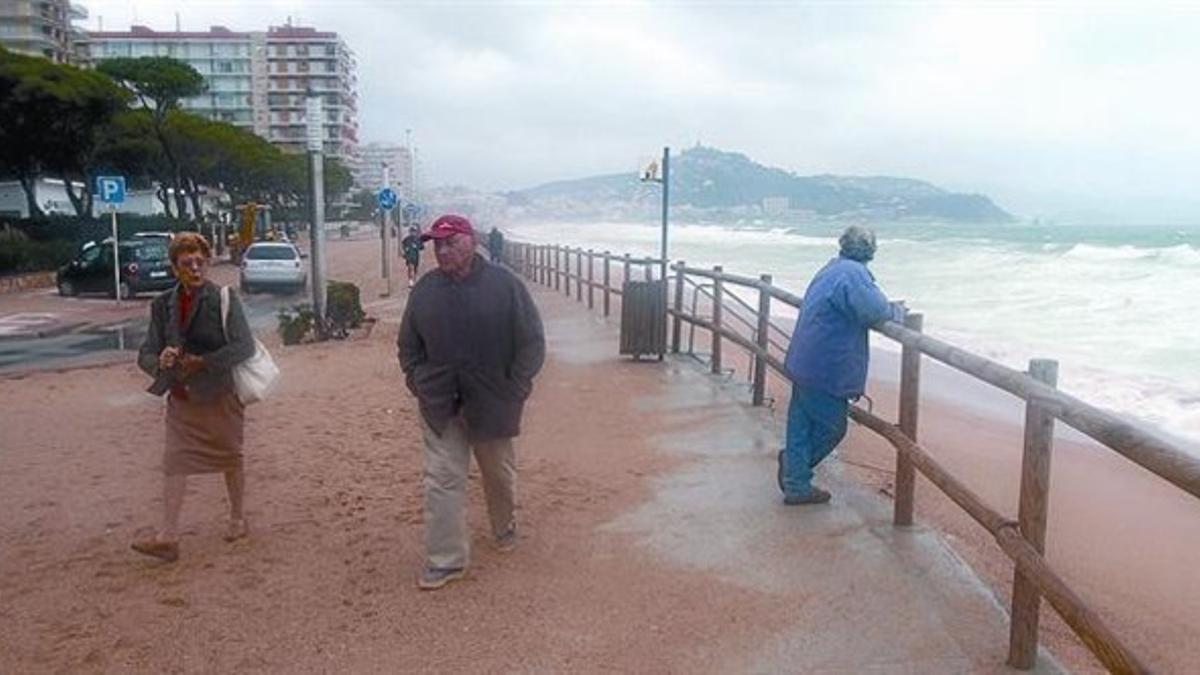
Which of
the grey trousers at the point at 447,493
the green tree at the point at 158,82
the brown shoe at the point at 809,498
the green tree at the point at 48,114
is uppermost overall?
the green tree at the point at 158,82

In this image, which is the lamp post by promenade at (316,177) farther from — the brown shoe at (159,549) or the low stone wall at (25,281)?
the low stone wall at (25,281)

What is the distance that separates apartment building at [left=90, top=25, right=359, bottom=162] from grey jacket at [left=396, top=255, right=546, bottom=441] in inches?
4822

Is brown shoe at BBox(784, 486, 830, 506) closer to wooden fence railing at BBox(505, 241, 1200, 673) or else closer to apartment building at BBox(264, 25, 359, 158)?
wooden fence railing at BBox(505, 241, 1200, 673)

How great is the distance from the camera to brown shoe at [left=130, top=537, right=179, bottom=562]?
461cm

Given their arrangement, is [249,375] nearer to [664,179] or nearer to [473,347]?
[473,347]

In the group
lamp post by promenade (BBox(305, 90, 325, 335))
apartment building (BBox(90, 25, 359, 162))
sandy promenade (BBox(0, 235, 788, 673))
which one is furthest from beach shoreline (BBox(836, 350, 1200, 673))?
apartment building (BBox(90, 25, 359, 162))

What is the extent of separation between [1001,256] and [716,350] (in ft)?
120

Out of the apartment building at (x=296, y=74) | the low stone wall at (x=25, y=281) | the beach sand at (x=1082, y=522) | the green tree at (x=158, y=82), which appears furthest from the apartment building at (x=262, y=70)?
the beach sand at (x=1082, y=522)

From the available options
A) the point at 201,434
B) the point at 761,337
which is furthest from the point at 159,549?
the point at 761,337

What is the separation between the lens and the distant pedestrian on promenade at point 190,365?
4.53 meters

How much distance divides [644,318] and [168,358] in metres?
6.65

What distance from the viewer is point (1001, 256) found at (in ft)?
140

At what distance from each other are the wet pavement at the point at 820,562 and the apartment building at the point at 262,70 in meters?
121

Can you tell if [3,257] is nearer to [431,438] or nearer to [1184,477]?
[431,438]
